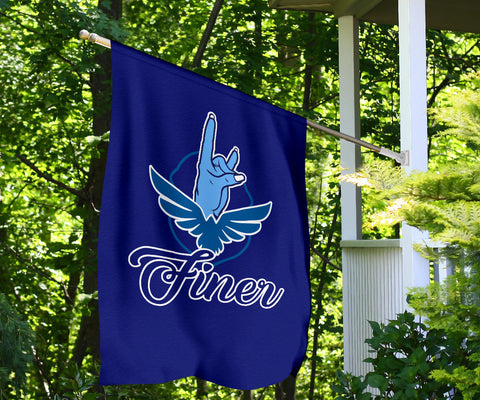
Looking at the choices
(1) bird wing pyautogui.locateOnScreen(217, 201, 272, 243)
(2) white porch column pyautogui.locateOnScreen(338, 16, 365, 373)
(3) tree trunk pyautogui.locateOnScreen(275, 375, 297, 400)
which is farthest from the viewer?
(3) tree trunk pyautogui.locateOnScreen(275, 375, 297, 400)

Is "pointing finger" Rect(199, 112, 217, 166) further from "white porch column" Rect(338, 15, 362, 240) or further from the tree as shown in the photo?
the tree

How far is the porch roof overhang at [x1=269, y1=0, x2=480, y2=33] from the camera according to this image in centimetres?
502

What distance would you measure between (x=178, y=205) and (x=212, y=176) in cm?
24

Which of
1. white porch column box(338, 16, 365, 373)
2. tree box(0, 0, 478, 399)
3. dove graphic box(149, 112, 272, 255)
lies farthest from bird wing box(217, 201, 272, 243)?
tree box(0, 0, 478, 399)

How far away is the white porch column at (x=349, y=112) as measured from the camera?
4930mm

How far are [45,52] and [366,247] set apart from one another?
179 inches

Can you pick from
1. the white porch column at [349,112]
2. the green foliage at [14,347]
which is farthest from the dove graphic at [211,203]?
the green foliage at [14,347]

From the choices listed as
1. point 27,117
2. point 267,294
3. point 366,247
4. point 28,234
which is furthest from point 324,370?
point 267,294

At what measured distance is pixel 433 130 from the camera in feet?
23.9

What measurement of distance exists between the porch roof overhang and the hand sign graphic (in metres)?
1.98

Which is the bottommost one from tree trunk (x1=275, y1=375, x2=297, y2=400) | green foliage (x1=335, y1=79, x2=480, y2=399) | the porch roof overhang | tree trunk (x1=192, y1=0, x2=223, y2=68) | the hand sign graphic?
tree trunk (x1=275, y1=375, x2=297, y2=400)

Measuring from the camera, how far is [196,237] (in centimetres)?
342

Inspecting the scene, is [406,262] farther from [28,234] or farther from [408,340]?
[28,234]

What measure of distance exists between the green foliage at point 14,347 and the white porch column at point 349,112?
8.33 ft
